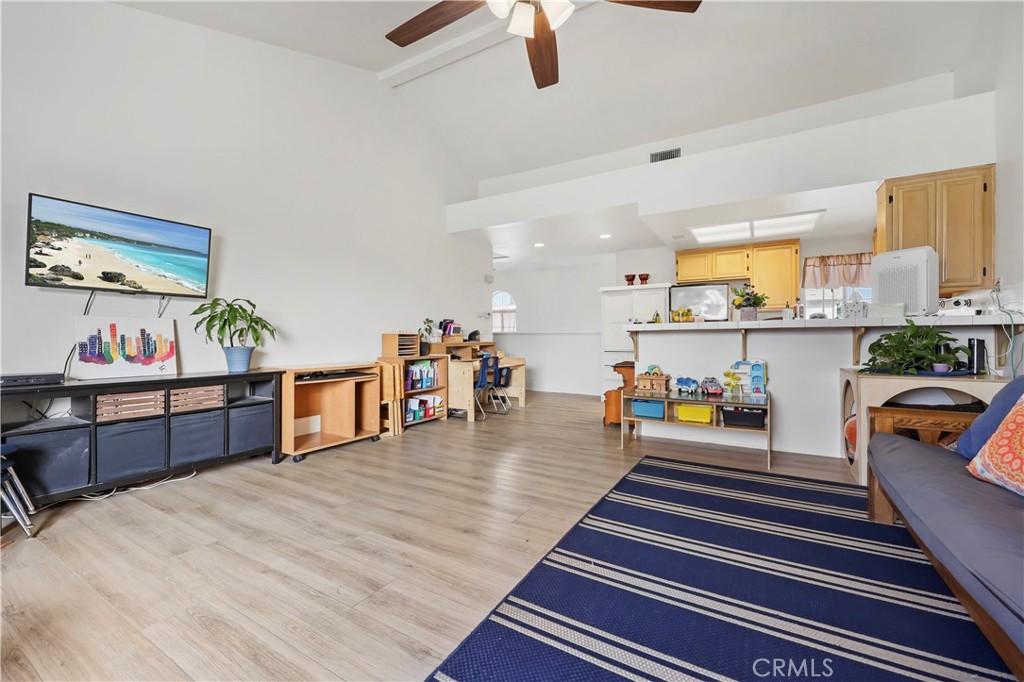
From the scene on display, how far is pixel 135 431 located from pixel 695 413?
4.12 meters

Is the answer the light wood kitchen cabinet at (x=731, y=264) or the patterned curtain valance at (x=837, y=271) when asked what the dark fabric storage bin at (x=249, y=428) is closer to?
the light wood kitchen cabinet at (x=731, y=264)

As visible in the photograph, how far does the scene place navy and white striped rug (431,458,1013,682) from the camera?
4.26 feet

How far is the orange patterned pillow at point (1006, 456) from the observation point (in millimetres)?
1543

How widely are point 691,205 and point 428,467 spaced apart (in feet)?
11.7

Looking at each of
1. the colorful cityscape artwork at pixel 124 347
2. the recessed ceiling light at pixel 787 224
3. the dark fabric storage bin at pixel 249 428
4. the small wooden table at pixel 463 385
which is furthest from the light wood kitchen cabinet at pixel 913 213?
the colorful cityscape artwork at pixel 124 347

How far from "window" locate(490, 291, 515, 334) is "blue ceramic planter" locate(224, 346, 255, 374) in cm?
580

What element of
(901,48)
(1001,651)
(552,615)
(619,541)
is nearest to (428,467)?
(619,541)

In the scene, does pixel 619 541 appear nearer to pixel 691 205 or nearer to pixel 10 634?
pixel 10 634

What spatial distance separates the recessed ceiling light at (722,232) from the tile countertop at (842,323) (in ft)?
5.60

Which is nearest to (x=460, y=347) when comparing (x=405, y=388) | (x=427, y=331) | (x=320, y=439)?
(x=427, y=331)

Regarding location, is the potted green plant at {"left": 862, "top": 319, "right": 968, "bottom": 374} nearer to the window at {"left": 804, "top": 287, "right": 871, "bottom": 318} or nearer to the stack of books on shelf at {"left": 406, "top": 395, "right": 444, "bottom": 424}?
the window at {"left": 804, "top": 287, "right": 871, "bottom": 318}

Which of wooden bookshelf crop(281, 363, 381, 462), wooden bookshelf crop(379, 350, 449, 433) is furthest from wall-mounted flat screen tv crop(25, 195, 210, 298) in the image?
wooden bookshelf crop(379, 350, 449, 433)

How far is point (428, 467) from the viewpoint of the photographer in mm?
3357

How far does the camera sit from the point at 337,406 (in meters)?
4.21
